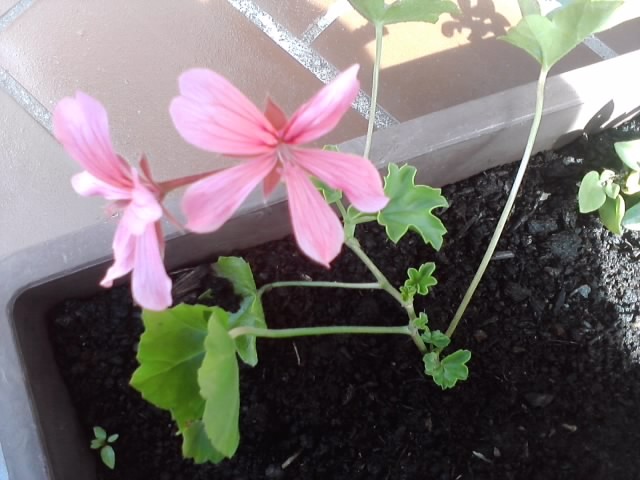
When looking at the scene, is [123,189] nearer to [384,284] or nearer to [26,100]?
[384,284]

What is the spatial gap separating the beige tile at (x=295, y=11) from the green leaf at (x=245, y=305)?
67 centimetres

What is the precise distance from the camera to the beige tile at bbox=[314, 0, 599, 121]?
1424 mm

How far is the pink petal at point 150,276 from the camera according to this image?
57 cm

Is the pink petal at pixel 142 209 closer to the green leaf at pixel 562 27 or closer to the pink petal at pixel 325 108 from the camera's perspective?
the pink petal at pixel 325 108

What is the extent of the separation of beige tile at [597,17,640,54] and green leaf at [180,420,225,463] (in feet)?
3.98

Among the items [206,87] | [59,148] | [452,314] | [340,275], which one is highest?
[206,87]

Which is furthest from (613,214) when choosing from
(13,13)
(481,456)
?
(13,13)

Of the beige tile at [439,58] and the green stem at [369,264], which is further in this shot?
the beige tile at [439,58]

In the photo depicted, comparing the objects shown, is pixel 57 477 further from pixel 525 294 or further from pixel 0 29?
pixel 0 29

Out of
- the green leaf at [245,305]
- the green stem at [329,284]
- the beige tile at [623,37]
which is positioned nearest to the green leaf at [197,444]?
the green leaf at [245,305]

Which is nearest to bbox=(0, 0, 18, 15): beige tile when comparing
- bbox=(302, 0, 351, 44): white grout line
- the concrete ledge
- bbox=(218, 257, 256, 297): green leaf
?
bbox=(302, 0, 351, 44): white grout line

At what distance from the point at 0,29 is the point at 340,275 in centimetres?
96

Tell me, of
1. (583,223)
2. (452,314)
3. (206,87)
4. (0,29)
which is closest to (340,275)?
(452,314)

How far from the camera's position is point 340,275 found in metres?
1.16
